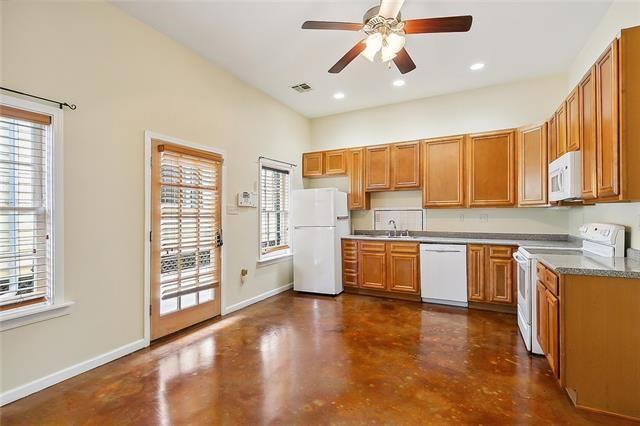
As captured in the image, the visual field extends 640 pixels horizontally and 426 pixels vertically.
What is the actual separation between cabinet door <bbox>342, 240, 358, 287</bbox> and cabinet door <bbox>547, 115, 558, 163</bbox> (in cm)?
277

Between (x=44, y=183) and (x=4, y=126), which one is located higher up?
(x=4, y=126)

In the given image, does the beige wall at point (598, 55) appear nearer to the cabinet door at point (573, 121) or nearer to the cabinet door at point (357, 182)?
the cabinet door at point (573, 121)

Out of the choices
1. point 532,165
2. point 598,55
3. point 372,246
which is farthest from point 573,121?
point 372,246

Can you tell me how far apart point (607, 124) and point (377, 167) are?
3125mm

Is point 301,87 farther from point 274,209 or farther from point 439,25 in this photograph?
point 439,25

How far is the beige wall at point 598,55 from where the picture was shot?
2.37 metres

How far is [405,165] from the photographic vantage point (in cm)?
480

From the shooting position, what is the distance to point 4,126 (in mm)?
2109

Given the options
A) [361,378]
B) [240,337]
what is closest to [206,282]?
[240,337]

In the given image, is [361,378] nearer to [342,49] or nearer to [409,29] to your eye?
[409,29]

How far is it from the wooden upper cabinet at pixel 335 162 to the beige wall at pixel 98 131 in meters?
2.36

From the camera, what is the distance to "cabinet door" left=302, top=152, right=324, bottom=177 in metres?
5.52

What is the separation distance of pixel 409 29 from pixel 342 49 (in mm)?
1172

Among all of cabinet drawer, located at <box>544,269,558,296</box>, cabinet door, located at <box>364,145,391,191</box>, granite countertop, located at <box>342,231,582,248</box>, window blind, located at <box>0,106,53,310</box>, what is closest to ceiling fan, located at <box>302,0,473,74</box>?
cabinet drawer, located at <box>544,269,558,296</box>
